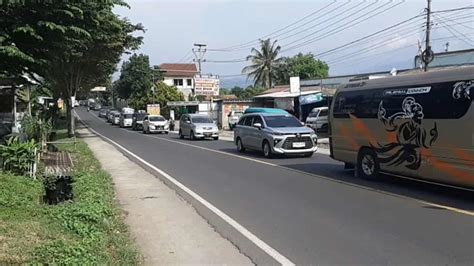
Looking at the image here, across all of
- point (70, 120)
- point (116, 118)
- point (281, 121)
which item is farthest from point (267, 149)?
point (116, 118)

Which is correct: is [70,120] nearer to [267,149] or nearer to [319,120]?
[319,120]

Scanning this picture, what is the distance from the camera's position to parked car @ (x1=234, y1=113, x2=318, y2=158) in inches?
740

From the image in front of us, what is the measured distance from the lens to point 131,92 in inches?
3649

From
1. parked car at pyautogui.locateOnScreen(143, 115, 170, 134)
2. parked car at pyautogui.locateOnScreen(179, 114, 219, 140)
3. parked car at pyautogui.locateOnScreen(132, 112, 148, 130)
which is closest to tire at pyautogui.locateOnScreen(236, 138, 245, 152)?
parked car at pyautogui.locateOnScreen(179, 114, 219, 140)

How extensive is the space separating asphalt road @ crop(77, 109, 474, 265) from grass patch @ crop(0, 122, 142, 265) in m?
1.97

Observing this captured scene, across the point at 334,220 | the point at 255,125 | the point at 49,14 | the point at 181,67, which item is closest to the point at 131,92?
the point at 181,67

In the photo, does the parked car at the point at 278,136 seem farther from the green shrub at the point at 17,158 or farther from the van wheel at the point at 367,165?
the green shrub at the point at 17,158

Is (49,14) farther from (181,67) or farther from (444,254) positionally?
(181,67)

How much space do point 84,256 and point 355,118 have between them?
8739 millimetres

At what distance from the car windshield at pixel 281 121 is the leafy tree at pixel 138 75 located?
71.2 meters

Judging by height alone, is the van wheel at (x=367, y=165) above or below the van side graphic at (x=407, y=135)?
below

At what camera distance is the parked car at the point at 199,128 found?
1307 inches

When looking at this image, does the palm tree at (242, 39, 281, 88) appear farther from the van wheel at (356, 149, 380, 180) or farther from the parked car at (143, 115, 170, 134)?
the van wheel at (356, 149, 380, 180)

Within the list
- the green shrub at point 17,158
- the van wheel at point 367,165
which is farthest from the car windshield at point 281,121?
the green shrub at point 17,158
